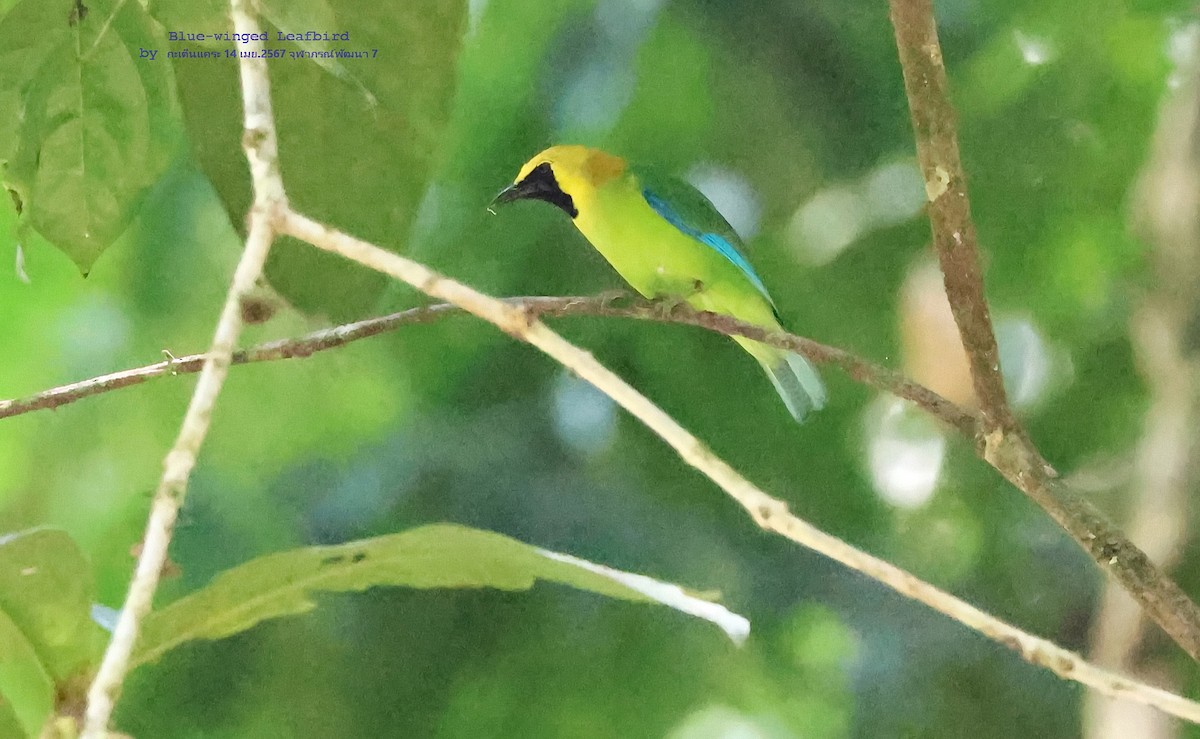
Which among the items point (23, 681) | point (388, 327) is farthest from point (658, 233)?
point (23, 681)

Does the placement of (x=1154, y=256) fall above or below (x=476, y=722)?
above

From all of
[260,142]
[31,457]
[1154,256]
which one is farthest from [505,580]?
[1154,256]

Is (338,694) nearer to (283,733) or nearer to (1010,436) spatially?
(283,733)

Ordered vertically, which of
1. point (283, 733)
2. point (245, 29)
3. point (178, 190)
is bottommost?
point (283, 733)

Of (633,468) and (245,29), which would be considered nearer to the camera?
(245,29)

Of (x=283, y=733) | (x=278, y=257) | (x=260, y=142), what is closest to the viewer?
(x=260, y=142)

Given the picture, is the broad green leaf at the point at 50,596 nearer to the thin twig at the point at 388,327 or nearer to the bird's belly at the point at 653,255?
the thin twig at the point at 388,327
